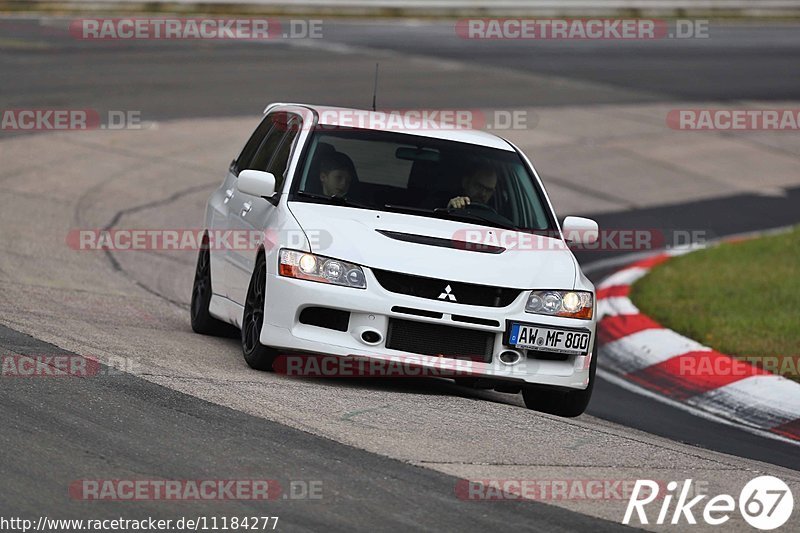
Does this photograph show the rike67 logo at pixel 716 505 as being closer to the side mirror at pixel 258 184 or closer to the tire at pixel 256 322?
the tire at pixel 256 322

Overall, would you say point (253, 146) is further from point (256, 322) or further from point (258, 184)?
point (256, 322)

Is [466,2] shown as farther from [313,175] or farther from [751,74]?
[313,175]

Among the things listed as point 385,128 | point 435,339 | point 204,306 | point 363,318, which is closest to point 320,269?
point 363,318

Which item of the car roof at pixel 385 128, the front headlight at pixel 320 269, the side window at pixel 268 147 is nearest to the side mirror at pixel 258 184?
the front headlight at pixel 320 269

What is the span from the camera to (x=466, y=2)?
36719 mm

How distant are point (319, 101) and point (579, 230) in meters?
13.3

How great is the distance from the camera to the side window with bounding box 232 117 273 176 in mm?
10156

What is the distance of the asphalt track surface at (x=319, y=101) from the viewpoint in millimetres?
5961

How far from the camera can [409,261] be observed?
8078mm

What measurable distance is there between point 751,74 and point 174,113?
542 inches

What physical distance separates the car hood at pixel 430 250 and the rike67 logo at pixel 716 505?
1.84 m

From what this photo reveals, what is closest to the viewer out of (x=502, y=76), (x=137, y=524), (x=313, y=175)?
(x=137, y=524)

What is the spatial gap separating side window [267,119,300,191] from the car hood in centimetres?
48

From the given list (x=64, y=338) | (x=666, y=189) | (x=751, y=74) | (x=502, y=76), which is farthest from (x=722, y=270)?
(x=751, y=74)
